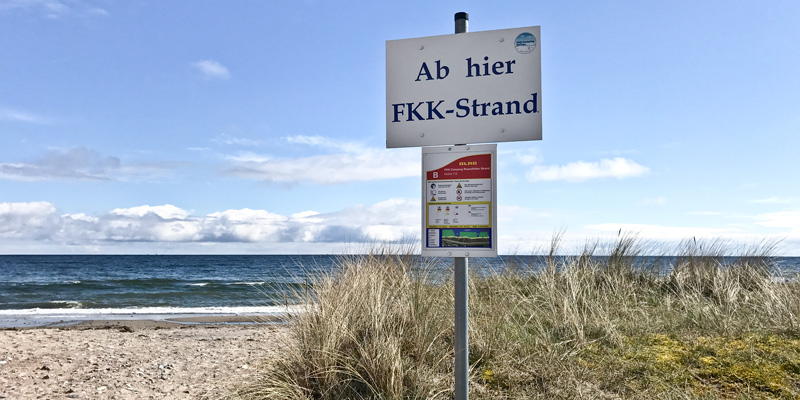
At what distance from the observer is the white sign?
3.40 meters

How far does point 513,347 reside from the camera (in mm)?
4414

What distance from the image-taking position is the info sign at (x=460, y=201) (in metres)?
3.26

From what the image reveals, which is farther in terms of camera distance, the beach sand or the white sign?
the beach sand

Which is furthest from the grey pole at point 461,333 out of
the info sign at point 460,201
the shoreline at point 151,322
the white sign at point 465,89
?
the shoreline at point 151,322

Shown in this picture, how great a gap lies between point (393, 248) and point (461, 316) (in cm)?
328

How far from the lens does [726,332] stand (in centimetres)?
514

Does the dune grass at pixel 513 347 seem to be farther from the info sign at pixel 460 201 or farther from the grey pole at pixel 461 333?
the info sign at pixel 460 201

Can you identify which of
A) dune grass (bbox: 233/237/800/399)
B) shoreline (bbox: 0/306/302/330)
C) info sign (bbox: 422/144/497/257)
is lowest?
shoreline (bbox: 0/306/302/330)

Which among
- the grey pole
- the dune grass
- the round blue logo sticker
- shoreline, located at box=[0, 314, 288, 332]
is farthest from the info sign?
shoreline, located at box=[0, 314, 288, 332]

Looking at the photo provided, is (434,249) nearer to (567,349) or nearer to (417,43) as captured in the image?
(417,43)

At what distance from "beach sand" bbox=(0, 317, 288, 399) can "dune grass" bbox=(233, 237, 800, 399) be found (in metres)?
0.64

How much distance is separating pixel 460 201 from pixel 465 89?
0.77 metres

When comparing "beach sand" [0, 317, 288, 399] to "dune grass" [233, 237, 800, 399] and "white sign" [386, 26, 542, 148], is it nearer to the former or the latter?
"dune grass" [233, 237, 800, 399]

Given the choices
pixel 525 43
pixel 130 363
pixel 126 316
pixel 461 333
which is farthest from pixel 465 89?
pixel 126 316
